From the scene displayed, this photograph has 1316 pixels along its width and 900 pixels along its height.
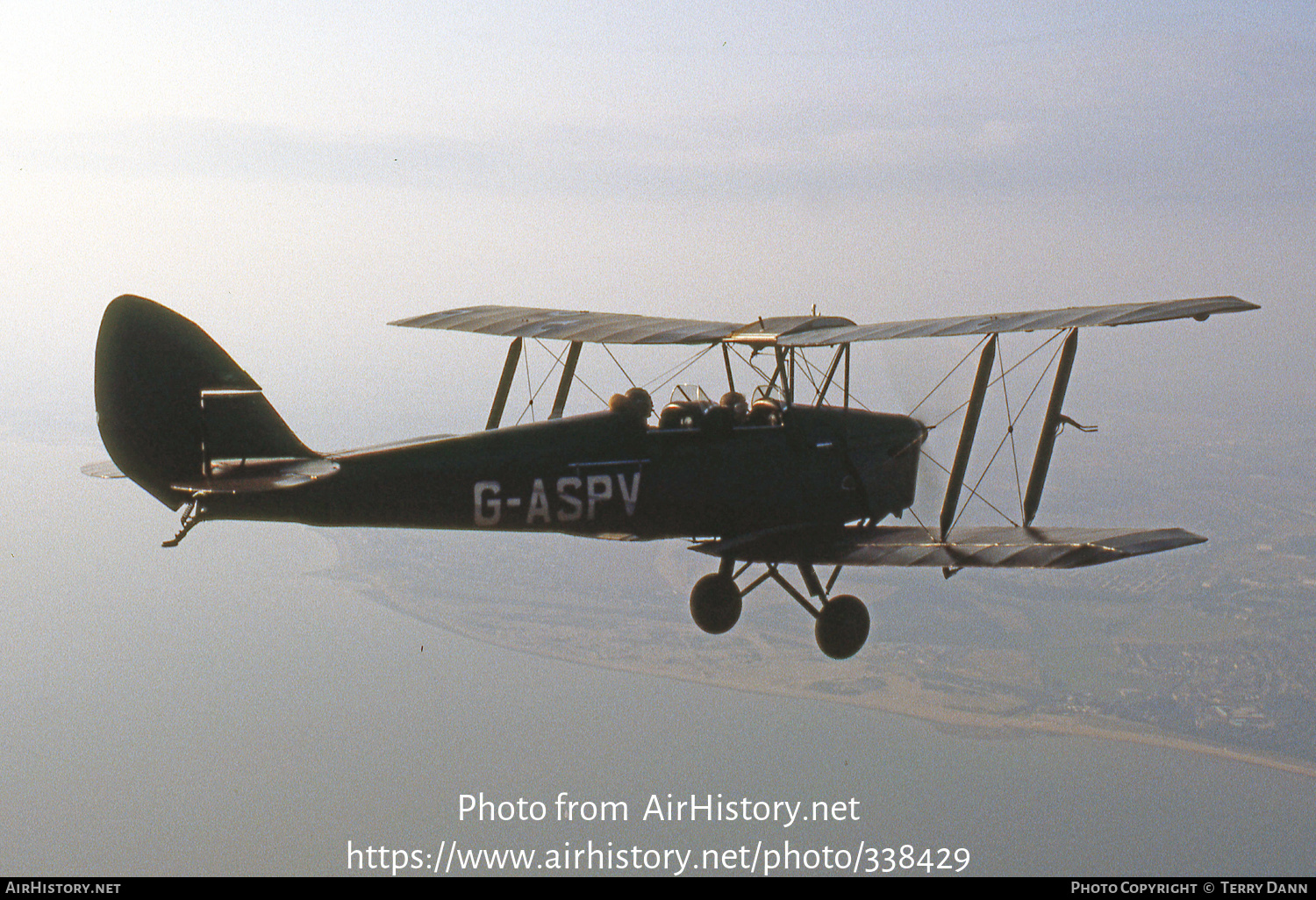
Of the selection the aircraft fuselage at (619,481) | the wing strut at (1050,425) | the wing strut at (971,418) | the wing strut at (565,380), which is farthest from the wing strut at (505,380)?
the wing strut at (1050,425)

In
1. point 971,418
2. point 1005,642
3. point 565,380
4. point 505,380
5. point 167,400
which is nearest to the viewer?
point 167,400

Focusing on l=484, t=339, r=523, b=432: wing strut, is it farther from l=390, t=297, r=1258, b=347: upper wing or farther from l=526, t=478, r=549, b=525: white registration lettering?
l=526, t=478, r=549, b=525: white registration lettering

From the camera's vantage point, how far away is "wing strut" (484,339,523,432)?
15109 millimetres

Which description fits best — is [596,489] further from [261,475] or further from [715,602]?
[261,475]

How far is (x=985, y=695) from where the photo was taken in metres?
139

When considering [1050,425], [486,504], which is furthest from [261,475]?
[1050,425]

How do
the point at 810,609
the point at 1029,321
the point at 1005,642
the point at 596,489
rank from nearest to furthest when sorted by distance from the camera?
the point at 1029,321 < the point at 596,489 < the point at 810,609 < the point at 1005,642

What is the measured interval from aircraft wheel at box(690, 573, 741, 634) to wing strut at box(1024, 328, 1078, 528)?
3.76 meters

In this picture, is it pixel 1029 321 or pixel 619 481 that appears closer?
pixel 1029 321

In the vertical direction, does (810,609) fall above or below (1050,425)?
below

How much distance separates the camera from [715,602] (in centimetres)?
1404

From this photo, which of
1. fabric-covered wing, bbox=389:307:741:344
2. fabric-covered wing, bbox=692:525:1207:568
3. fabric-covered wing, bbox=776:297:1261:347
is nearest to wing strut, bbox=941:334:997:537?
fabric-covered wing, bbox=776:297:1261:347

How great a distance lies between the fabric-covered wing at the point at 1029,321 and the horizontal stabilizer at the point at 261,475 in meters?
5.50

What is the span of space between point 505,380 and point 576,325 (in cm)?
136
